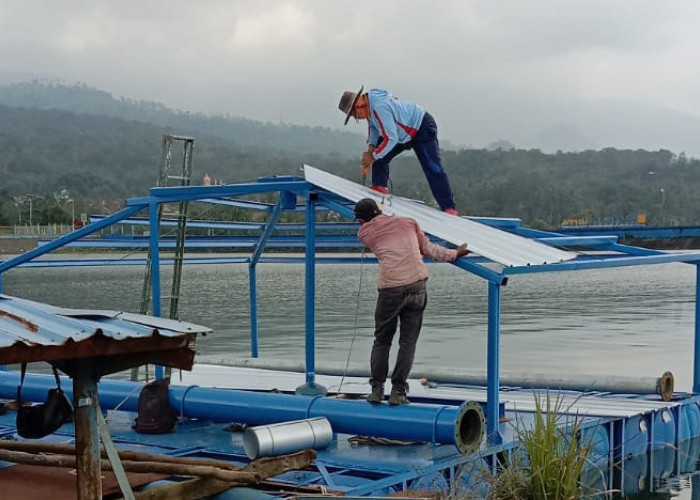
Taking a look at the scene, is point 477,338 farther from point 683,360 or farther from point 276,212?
point 276,212

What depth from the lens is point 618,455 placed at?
10453 mm

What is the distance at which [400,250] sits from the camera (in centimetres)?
811

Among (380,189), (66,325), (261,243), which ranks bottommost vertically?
(66,325)

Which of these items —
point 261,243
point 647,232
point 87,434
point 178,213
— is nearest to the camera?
point 87,434

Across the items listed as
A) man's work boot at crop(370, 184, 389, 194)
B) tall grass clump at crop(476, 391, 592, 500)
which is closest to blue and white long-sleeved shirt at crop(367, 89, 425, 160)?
man's work boot at crop(370, 184, 389, 194)

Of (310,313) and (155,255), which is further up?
(155,255)

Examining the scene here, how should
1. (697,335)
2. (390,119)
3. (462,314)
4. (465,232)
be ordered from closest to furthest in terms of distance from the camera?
(465,232) → (390,119) → (697,335) → (462,314)

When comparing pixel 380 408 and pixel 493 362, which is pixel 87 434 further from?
pixel 493 362

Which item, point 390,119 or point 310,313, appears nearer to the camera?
point 310,313

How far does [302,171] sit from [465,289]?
39468mm

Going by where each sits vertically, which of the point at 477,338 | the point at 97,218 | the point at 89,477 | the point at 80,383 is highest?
the point at 97,218

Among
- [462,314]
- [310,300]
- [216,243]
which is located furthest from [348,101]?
[462,314]

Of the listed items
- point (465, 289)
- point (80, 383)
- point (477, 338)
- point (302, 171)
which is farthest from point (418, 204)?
point (465, 289)

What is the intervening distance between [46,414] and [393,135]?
5620 mm
